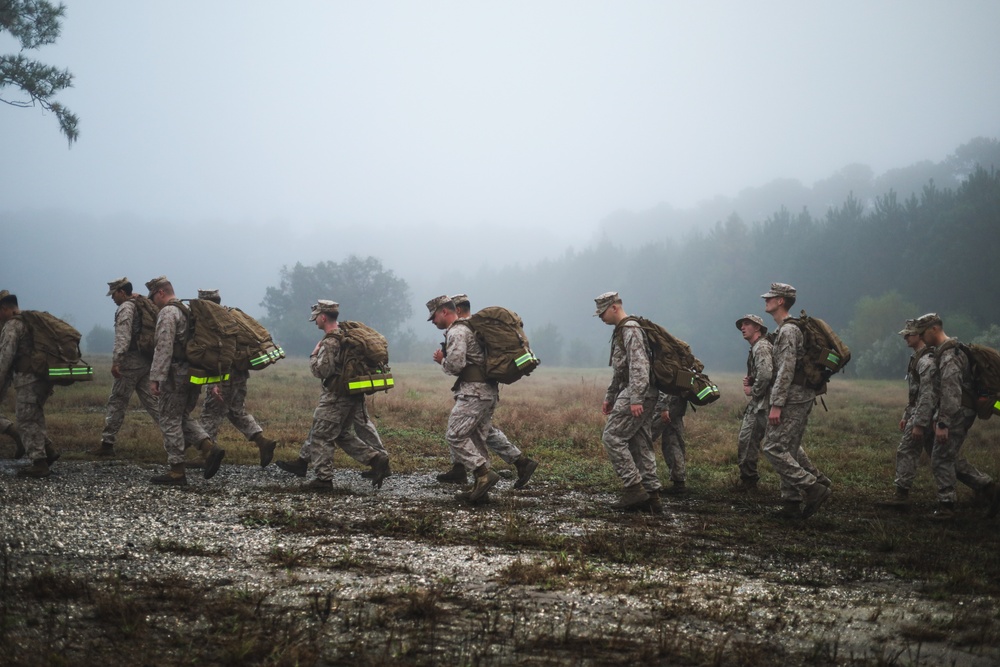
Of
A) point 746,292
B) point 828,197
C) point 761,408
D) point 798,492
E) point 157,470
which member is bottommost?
point 157,470

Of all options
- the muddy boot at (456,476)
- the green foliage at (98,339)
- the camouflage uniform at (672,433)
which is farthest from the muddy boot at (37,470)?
the green foliage at (98,339)

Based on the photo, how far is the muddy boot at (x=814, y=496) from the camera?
7621mm

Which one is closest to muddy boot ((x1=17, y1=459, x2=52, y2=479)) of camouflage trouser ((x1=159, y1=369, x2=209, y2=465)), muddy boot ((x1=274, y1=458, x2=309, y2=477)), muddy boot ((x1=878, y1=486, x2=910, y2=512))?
camouflage trouser ((x1=159, y1=369, x2=209, y2=465))

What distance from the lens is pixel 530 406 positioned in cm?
1870

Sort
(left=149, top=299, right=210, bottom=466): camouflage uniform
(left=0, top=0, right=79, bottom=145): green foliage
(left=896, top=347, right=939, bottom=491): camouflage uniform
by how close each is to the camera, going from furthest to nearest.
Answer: (left=0, top=0, right=79, bottom=145): green foliage
(left=149, top=299, right=210, bottom=466): camouflage uniform
(left=896, top=347, right=939, bottom=491): camouflage uniform

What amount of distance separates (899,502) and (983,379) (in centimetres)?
165

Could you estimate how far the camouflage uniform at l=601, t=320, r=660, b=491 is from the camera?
797 cm

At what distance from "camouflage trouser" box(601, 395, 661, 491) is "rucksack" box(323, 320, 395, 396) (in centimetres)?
266

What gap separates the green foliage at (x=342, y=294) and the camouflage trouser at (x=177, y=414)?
7808cm

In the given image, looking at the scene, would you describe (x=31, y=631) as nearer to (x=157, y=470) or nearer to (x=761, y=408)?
(x=157, y=470)

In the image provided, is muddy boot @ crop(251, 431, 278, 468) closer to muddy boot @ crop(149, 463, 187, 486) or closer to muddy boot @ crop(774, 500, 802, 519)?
muddy boot @ crop(149, 463, 187, 486)

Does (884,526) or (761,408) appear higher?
(761,408)

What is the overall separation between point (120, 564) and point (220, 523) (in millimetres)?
1436

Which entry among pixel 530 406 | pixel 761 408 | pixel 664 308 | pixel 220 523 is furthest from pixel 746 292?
pixel 220 523
